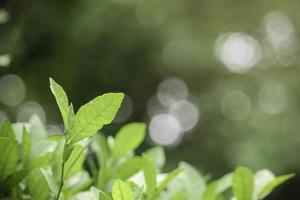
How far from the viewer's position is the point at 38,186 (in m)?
0.92

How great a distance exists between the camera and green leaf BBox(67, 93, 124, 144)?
79cm

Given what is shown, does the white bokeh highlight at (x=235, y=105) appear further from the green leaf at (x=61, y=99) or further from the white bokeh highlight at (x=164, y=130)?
the green leaf at (x=61, y=99)

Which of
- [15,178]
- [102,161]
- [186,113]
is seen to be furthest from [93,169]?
[186,113]

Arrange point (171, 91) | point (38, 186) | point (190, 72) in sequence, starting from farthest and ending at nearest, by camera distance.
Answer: point (171, 91)
point (190, 72)
point (38, 186)

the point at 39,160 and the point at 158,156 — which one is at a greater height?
the point at 39,160

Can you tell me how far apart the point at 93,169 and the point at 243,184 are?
42 cm

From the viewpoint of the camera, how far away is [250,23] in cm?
708

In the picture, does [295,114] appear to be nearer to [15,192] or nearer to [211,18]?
A: [211,18]

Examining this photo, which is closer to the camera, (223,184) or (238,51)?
(223,184)

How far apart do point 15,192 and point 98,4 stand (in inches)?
179

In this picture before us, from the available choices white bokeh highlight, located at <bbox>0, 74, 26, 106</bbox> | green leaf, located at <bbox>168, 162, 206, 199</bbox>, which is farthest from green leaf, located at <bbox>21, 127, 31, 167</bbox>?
white bokeh highlight, located at <bbox>0, 74, 26, 106</bbox>

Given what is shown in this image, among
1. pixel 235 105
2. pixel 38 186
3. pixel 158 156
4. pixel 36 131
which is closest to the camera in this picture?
pixel 38 186

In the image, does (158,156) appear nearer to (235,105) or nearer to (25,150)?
(25,150)

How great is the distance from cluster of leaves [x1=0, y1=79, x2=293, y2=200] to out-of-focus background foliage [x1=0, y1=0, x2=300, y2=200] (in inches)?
125
